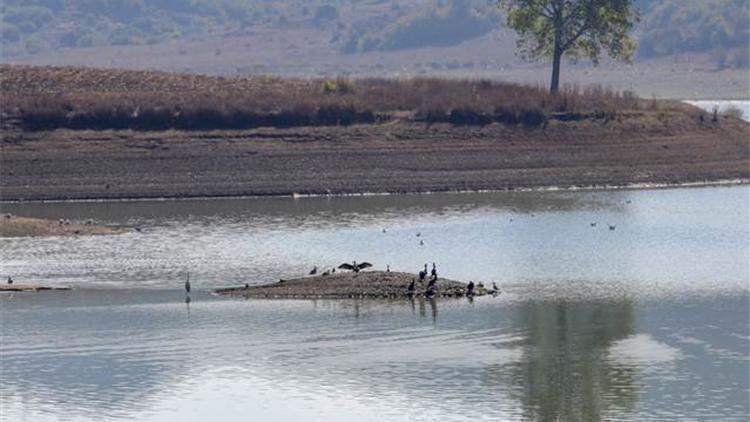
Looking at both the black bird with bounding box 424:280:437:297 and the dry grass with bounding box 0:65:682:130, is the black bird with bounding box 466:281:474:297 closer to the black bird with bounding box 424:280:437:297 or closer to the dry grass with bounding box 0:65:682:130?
the black bird with bounding box 424:280:437:297

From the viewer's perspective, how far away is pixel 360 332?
186 ft

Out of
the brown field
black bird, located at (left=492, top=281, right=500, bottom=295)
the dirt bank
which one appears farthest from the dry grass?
black bird, located at (left=492, top=281, right=500, bottom=295)

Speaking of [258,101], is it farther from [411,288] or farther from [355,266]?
[411,288]

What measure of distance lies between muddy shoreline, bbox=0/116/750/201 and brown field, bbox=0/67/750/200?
0.09 m

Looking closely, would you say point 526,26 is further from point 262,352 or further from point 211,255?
point 262,352

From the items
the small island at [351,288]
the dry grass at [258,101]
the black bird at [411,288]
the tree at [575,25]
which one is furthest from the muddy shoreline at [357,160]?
the black bird at [411,288]

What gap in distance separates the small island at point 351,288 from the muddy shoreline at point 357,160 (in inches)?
1242

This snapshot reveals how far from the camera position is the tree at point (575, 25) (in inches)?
4540

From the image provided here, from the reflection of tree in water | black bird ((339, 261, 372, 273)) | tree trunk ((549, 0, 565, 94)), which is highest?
tree trunk ((549, 0, 565, 94))

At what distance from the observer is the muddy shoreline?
3775 inches

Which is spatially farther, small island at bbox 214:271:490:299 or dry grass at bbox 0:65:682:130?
dry grass at bbox 0:65:682:130

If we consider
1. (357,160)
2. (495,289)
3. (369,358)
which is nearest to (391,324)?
(369,358)

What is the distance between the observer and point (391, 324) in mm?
58000

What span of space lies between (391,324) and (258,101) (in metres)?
50.8
